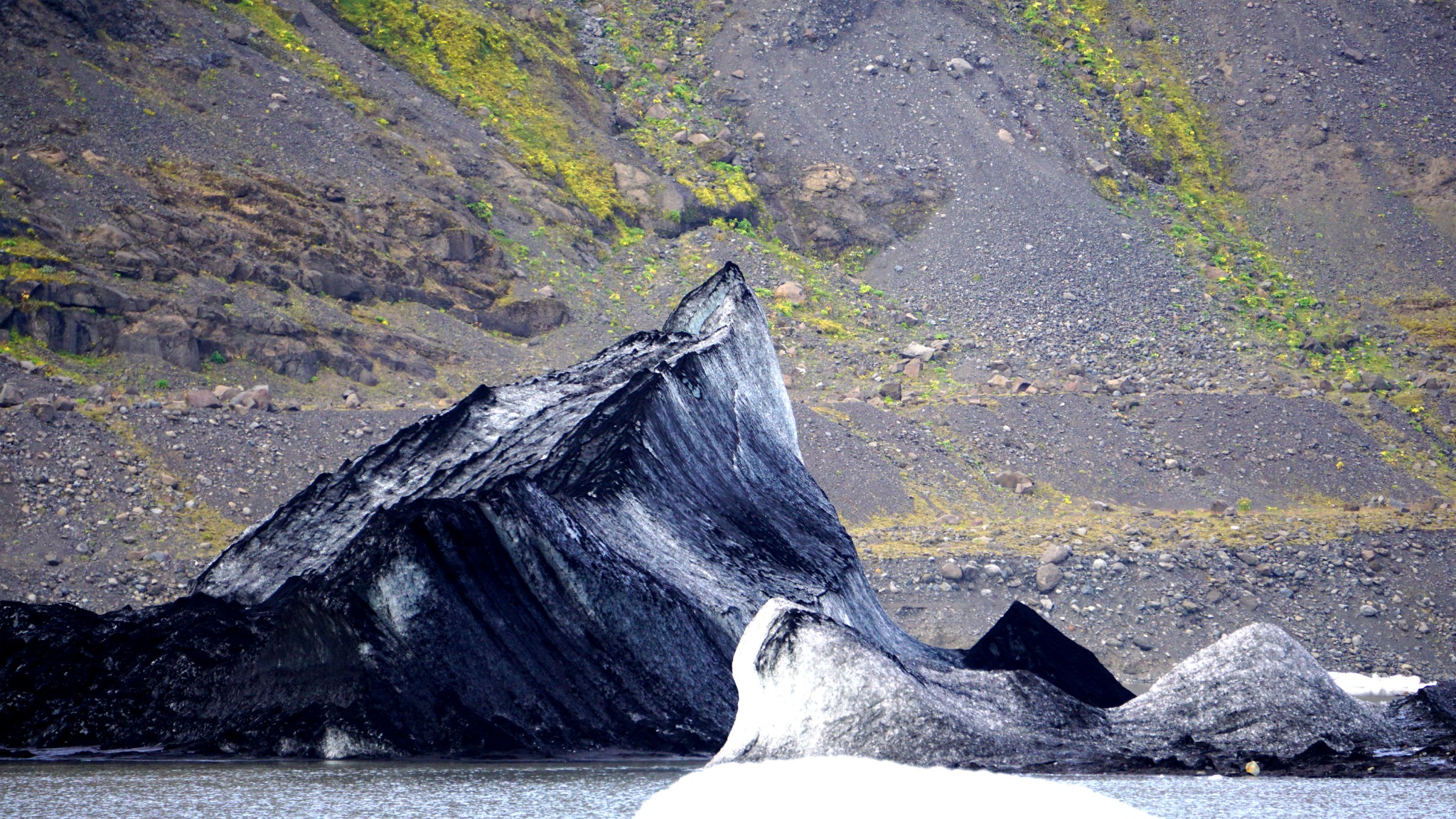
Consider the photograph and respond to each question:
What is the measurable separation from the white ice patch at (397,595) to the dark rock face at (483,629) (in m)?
0.01

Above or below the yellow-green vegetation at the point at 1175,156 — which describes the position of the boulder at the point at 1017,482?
below

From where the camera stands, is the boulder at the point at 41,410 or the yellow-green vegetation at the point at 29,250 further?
the yellow-green vegetation at the point at 29,250

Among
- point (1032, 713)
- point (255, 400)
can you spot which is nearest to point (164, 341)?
point (255, 400)

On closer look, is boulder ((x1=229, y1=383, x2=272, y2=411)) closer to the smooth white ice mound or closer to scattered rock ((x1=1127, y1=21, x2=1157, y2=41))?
the smooth white ice mound

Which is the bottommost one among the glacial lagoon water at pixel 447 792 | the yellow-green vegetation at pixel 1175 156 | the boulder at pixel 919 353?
the glacial lagoon water at pixel 447 792

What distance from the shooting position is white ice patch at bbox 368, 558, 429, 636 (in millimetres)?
8289

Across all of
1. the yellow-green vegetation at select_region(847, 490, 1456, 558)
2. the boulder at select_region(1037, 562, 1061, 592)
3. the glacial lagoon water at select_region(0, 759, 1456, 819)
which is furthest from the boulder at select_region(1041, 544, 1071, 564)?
the glacial lagoon water at select_region(0, 759, 1456, 819)

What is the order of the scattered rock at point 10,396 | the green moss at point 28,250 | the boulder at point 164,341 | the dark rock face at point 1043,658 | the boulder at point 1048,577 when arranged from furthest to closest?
the green moss at point 28,250, the boulder at point 164,341, the boulder at point 1048,577, the scattered rock at point 10,396, the dark rock face at point 1043,658

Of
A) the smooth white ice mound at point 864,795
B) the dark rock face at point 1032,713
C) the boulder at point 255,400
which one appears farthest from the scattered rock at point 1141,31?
the smooth white ice mound at point 864,795

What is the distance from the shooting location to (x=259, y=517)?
2225 cm

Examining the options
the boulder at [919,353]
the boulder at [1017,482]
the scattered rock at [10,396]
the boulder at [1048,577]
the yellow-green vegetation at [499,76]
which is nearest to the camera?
the scattered rock at [10,396]

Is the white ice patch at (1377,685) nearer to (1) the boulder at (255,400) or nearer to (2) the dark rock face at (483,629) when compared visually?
(2) the dark rock face at (483,629)

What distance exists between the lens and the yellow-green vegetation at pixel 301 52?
36219 millimetres

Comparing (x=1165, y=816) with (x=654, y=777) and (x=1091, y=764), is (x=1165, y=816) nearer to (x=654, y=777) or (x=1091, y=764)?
(x=1091, y=764)
